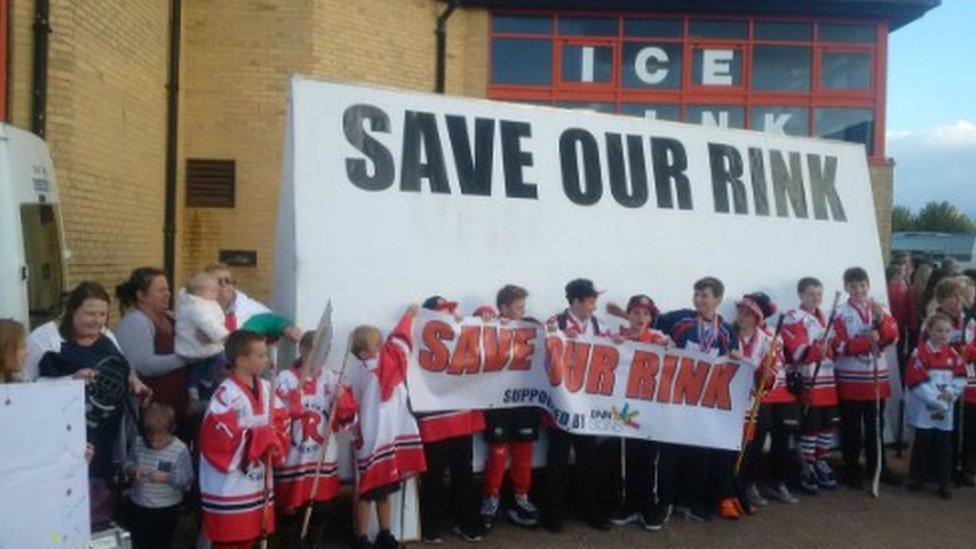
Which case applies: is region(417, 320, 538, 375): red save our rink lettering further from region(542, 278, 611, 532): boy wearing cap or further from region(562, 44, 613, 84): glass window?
region(562, 44, 613, 84): glass window

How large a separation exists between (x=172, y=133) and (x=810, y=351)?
8.10 metres

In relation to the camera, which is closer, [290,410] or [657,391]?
[290,410]

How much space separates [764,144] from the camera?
26.9ft

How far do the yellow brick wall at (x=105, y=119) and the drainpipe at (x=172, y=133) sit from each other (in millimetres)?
133

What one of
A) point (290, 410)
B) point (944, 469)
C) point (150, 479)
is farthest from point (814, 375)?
point (150, 479)

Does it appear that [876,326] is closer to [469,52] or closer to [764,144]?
[764,144]

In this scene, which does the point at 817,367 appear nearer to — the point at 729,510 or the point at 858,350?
the point at 858,350

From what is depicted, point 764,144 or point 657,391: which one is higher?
point 764,144

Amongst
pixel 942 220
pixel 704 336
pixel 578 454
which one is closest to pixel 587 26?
pixel 704 336

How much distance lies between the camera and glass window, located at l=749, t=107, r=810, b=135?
14719mm

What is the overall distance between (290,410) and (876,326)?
15.4ft

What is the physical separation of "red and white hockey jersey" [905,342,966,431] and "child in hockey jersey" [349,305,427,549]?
4197 millimetres

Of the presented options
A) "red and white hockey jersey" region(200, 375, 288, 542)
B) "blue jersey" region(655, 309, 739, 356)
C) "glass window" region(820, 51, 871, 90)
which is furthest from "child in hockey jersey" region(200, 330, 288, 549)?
"glass window" region(820, 51, 871, 90)

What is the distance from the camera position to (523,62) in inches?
577
